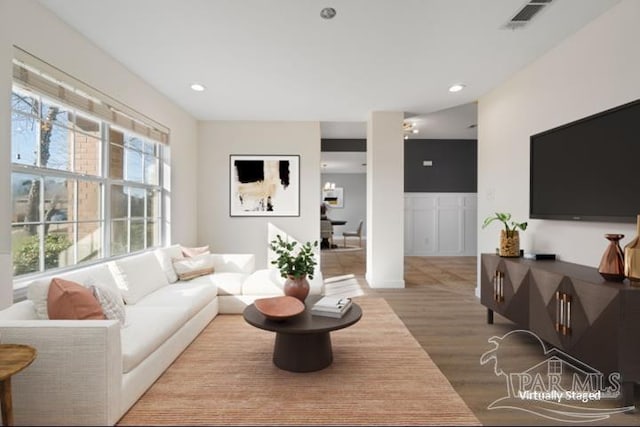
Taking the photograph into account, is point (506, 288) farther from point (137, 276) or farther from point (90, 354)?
point (137, 276)

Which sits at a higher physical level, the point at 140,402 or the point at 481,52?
the point at 481,52

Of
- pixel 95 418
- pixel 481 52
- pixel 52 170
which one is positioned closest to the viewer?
pixel 95 418

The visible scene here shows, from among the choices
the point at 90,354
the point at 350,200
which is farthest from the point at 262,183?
the point at 350,200

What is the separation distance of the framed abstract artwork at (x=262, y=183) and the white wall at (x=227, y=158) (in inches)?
4.0

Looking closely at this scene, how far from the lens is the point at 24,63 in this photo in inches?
90.7

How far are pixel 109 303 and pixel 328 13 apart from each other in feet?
8.64

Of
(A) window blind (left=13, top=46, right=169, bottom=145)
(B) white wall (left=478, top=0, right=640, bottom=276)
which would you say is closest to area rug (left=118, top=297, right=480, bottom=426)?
(B) white wall (left=478, top=0, right=640, bottom=276)

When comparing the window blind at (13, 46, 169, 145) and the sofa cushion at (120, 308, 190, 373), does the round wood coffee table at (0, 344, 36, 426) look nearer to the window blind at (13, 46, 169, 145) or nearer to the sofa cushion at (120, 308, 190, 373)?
the sofa cushion at (120, 308, 190, 373)

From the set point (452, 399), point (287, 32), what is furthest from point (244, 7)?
point (452, 399)

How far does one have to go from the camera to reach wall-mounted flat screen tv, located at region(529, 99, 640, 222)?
2314 mm

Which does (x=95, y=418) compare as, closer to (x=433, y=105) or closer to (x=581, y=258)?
(x=581, y=258)

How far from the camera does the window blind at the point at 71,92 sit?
7.59 feet

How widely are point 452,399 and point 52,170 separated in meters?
3.39

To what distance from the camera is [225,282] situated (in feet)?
12.4
